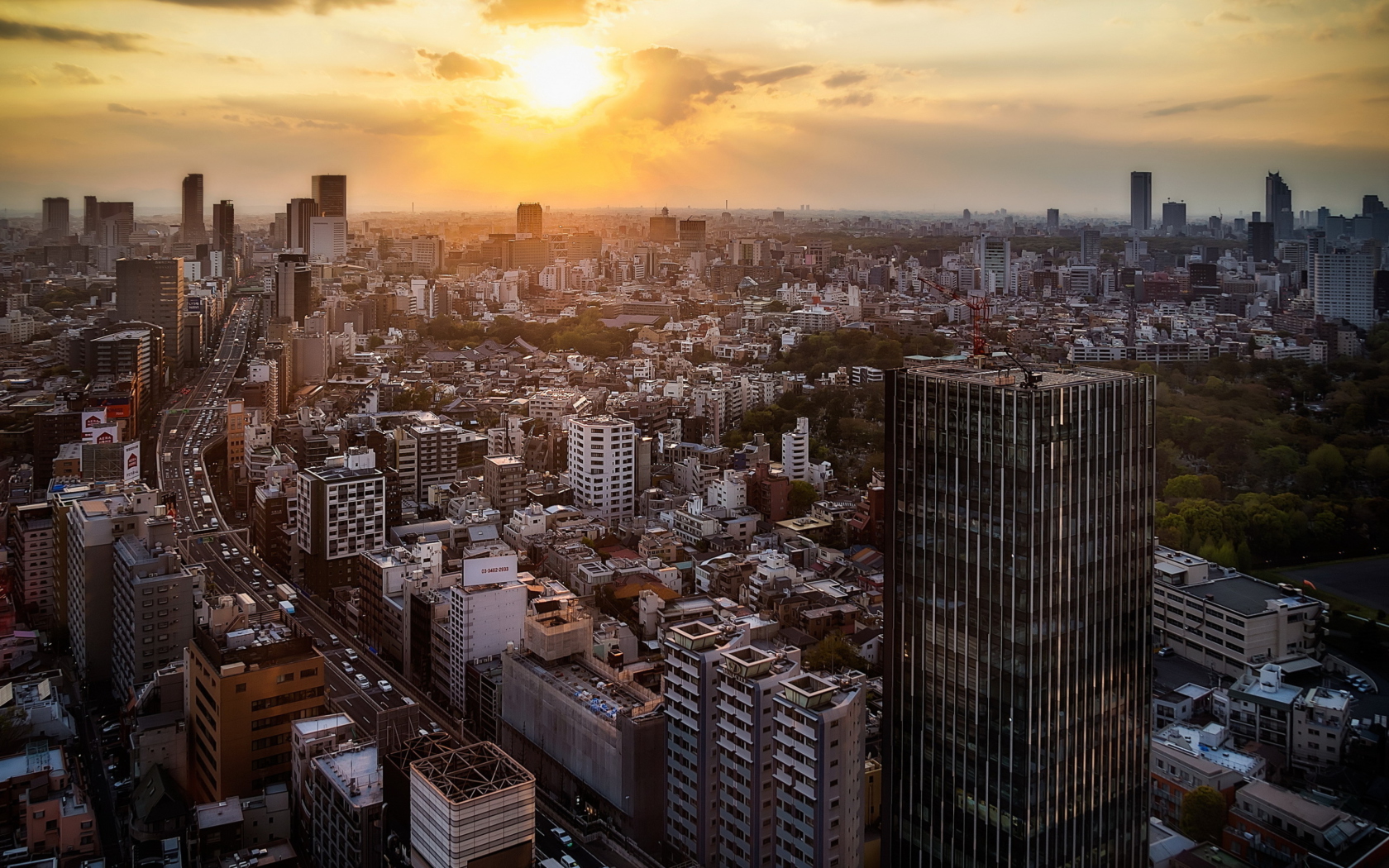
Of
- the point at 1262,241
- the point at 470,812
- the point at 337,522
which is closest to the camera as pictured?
the point at 470,812

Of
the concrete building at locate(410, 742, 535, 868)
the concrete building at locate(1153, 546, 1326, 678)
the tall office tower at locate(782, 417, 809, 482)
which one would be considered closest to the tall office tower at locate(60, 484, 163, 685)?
the concrete building at locate(410, 742, 535, 868)

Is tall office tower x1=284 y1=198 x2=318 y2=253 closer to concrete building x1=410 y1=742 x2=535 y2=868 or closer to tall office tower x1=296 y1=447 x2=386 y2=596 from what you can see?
tall office tower x1=296 y1=447 x2=386 y2=596

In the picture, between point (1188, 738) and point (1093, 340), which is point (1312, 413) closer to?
point (1093, 340)

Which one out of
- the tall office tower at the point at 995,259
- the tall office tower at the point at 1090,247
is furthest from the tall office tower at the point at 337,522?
the tall office tower at the point at 995,259

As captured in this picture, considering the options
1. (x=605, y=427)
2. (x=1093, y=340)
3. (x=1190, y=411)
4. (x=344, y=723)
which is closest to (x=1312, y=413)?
(x=1190, y=411)

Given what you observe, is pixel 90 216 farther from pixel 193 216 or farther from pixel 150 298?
pixel 193 216

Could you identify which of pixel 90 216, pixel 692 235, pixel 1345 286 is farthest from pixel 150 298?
pixel 1345 286

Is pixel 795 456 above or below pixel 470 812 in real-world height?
above
